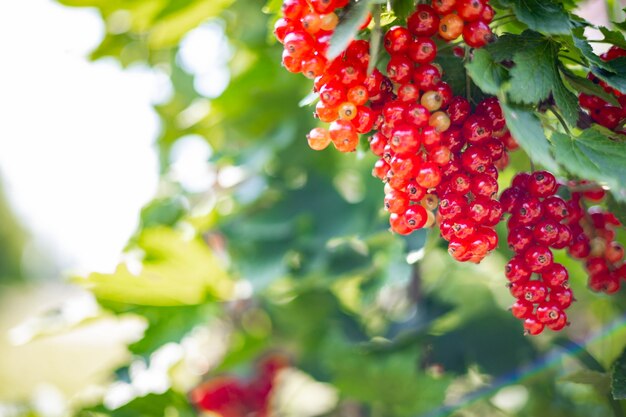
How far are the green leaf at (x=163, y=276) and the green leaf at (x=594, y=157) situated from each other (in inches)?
32.4

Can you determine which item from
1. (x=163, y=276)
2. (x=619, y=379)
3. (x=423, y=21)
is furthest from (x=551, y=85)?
(x=163, y=276)

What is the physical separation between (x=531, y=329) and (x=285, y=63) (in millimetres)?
343

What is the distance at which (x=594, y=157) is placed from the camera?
502 mm

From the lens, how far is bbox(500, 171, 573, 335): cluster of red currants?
0.56 meters

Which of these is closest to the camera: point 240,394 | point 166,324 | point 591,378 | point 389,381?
point 591,378

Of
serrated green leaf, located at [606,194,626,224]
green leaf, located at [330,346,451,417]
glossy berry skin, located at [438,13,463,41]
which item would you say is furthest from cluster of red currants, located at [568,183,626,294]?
green leaf, located at [330,346,451,417]

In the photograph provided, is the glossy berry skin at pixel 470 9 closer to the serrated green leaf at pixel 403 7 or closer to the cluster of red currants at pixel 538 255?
the serrated green leaf at pixel 403 7

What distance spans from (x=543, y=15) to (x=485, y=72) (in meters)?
0.08

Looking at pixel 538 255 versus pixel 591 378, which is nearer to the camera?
pixel 538 255

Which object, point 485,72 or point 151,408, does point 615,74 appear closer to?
point 485,72

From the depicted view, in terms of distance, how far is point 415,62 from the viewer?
0.55 meters

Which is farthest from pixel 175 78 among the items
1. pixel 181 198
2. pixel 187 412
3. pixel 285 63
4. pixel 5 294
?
pixel 5 294

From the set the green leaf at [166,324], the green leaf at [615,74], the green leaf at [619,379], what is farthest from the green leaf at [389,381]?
the green leaf at [615,74]

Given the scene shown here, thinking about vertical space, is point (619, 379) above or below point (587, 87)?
below
